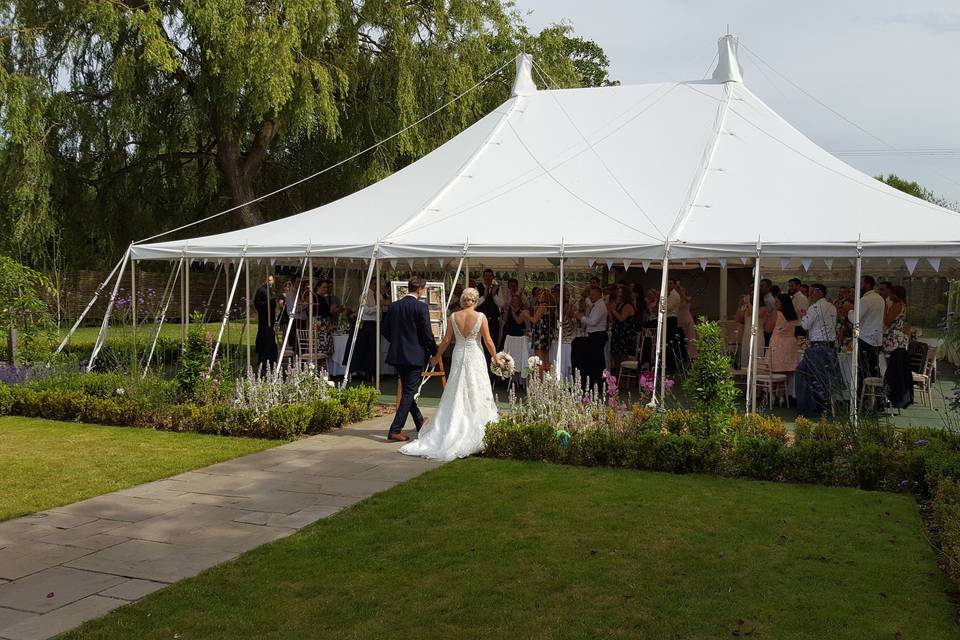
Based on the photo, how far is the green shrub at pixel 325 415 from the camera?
961cm

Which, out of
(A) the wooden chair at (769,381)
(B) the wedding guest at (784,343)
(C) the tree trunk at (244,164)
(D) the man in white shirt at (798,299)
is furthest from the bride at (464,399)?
(C) the tree trunk at (244,164)

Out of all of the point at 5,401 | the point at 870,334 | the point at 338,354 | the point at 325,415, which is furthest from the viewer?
the point at 338,354

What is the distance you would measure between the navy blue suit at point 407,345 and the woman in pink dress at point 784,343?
14.9 ft

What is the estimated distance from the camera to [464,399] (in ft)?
28.5

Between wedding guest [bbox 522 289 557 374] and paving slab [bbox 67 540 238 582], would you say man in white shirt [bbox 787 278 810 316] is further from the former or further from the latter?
paving slab [bbox 67 540 238 582]

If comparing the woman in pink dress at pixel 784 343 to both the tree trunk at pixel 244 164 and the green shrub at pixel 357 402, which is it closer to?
the green shrub at pixel 357 402

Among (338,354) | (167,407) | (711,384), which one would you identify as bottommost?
(167,407)

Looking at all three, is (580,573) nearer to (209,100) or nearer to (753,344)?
(753,344)

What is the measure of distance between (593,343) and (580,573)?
6.81 metres

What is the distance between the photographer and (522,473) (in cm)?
761

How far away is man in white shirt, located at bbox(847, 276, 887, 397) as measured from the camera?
10406 millimetres

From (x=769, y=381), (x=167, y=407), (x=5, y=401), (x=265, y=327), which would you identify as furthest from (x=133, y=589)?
(x=265, y=327)

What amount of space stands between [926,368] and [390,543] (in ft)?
27.9

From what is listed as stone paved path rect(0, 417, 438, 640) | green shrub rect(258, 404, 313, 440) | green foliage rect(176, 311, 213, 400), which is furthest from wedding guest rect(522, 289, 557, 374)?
green foliage rect(176, 311, 213, 400)
